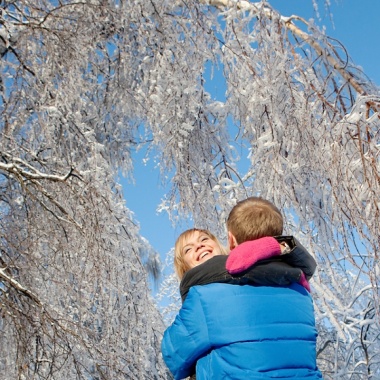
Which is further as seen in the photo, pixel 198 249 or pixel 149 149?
A: pixel 149 149

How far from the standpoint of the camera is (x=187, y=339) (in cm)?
145

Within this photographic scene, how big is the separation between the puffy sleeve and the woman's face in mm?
332

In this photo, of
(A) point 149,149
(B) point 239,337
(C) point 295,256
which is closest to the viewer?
(B) point 239,337

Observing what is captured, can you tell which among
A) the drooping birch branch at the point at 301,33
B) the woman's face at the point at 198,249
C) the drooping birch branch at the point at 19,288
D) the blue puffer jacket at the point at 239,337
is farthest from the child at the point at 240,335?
the drooping birch branch at the point at 19,288

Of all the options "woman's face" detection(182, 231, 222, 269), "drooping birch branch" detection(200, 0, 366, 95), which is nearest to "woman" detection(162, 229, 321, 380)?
"woman's face" detection(182, 231, 222, 269)

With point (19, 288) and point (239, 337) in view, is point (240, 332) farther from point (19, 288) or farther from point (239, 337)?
point (19, 288)

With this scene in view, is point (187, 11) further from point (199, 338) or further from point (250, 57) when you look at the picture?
point (199, 338)

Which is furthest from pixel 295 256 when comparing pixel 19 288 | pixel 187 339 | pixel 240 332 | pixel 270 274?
pixel 19 288

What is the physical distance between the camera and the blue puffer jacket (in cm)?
142

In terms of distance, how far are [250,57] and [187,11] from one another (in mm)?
635

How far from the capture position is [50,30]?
288cm

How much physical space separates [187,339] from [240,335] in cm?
14

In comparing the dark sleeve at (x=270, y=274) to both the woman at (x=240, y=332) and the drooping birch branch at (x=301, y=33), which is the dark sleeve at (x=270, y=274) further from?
the drooping birch branch at (x=301, y=33)

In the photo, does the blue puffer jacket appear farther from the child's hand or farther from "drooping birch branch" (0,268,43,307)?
"drooping birch branch" (0,268,43,307)
